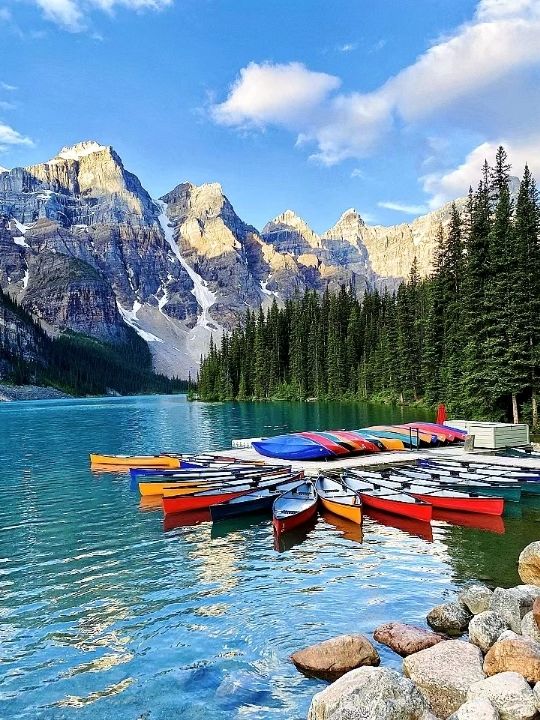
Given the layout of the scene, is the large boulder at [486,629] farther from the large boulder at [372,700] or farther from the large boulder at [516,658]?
the large boulder at [372,700]

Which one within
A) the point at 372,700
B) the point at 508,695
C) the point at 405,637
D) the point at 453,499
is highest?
the point at 372,700

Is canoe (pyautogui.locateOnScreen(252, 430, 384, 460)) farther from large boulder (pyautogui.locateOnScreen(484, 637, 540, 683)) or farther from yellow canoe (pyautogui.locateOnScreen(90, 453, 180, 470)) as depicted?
large boulder (pyautogui.locateOnScreen(484, 637, 540, 683))

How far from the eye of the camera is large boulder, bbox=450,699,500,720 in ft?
28.4

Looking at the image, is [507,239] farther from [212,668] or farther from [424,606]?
[212,668]

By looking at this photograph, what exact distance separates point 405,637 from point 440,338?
7613cm

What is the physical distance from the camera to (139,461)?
41.4 meters

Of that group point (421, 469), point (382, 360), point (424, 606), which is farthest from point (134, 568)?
point (382, 360)

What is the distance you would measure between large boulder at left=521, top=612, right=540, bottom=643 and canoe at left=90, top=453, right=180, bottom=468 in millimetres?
29184

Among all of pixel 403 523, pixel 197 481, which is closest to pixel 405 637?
pixel 403 523

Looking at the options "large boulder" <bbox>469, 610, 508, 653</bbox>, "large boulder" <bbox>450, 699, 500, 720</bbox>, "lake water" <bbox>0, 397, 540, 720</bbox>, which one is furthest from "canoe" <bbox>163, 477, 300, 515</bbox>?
"large boulder" <bbox>450, 699, 500, 720</bbox>

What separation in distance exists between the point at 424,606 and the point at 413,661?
4774 mm

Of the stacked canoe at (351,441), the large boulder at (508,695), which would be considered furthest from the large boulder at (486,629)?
the stacked canoe at (351,441)

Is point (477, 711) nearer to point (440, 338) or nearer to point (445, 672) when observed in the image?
point (445, 672)

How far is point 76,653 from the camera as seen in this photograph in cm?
1320
